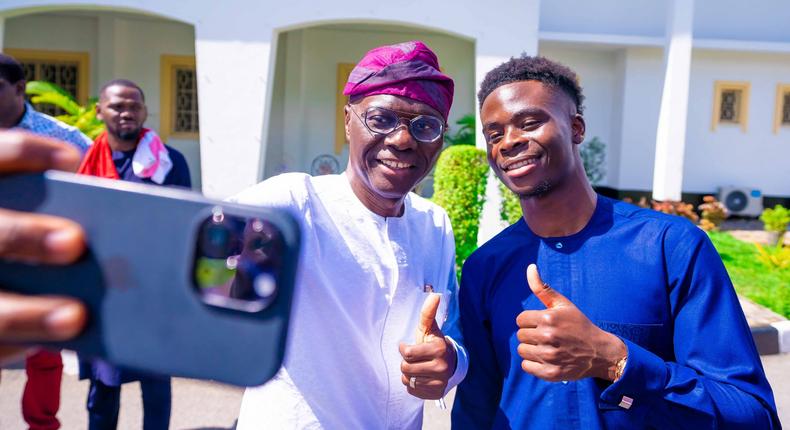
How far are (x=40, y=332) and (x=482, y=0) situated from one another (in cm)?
918

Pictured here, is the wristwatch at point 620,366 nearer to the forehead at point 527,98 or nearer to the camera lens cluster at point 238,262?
the forehead at point 527,98

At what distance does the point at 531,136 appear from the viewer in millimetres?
1605

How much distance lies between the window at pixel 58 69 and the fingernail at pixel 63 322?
41.1 feet

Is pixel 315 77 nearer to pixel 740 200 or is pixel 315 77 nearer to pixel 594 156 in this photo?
pixel 594 156

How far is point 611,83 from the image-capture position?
1302 centimetres

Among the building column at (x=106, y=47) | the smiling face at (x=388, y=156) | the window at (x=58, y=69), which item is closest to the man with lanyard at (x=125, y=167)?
the smiling face at (x=388, y=156)

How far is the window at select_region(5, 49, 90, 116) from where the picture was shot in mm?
11656

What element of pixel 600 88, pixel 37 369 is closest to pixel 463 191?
pixel 37 369

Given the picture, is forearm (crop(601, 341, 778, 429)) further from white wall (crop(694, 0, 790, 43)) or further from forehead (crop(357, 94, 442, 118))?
white wall (crop(694, 0, 790, 43))

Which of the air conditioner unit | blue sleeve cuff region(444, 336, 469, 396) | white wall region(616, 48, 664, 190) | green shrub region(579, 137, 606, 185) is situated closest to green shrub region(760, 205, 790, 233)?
the air conditioner unit

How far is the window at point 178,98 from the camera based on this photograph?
11.8 meters

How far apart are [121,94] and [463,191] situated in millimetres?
4101

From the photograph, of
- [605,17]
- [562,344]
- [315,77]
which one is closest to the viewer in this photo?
[562,344]

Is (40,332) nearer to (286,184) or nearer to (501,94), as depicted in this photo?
(286,184)
